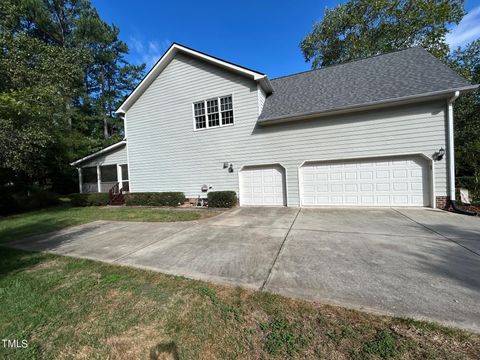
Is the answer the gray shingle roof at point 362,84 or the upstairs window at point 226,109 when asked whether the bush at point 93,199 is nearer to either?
the upstairs window at point 226,109

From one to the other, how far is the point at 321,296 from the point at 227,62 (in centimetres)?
1039

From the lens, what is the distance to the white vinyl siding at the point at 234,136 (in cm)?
798

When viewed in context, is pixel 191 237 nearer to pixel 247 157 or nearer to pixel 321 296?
pixel 321 296

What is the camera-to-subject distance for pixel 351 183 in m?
8.85

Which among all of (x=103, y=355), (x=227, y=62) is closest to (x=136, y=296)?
(x=103, y=355)

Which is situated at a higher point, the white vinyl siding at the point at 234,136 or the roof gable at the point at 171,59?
the roof gable at the point at 171,59

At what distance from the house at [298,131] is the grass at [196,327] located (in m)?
7.23

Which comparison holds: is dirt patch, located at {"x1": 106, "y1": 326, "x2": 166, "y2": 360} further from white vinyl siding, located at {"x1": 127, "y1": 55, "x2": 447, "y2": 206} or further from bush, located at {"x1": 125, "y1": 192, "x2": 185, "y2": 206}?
bush, located at {"x1": 125, "y1": 192, "x2": 185, "y2": 206}

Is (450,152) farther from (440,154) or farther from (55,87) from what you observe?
(55,87)

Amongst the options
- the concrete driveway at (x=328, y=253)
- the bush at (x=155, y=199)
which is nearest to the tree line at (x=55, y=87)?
the bush at (x=155, y=199)

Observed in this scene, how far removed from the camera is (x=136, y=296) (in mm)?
3070

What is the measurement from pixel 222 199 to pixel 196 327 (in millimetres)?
7778

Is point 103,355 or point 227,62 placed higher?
point 227,62

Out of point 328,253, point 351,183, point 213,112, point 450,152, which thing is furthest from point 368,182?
point 213,112
